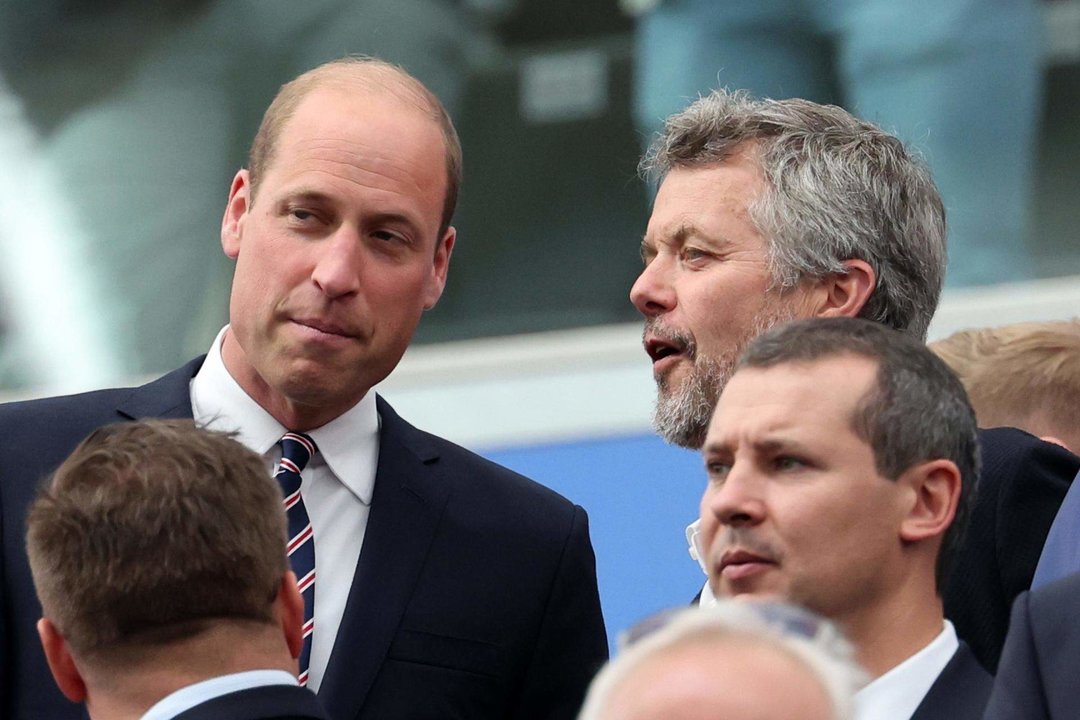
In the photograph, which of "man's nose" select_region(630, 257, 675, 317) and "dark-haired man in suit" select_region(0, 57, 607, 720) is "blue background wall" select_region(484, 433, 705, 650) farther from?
"dark-haired man in suit" select_region(0, 57, 607, 720)

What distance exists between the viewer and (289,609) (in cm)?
226

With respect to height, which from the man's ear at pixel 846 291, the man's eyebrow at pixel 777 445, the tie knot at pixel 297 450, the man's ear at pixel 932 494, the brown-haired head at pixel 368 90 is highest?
the brown-haired head at pixel 368 90

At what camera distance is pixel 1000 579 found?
107 inches

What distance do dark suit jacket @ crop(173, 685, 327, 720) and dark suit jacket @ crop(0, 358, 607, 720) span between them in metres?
0.53

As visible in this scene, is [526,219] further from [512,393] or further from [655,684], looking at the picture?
[655,684]

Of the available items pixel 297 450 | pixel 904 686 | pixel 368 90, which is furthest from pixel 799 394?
pixel 368 90

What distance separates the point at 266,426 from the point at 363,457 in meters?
0.14

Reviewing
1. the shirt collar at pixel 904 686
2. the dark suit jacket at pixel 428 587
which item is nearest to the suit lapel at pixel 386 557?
the dark suit jacket at pixel 428 587

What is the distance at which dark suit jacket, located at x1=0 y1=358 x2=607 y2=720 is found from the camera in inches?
104

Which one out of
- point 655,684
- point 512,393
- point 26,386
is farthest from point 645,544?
point 655,684

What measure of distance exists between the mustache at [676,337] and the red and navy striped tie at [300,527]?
55 cm

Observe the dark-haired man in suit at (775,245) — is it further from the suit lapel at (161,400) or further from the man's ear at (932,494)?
the suit lapel at (161,400)

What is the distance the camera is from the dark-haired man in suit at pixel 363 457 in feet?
8.84

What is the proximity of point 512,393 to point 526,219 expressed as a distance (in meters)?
0.49
